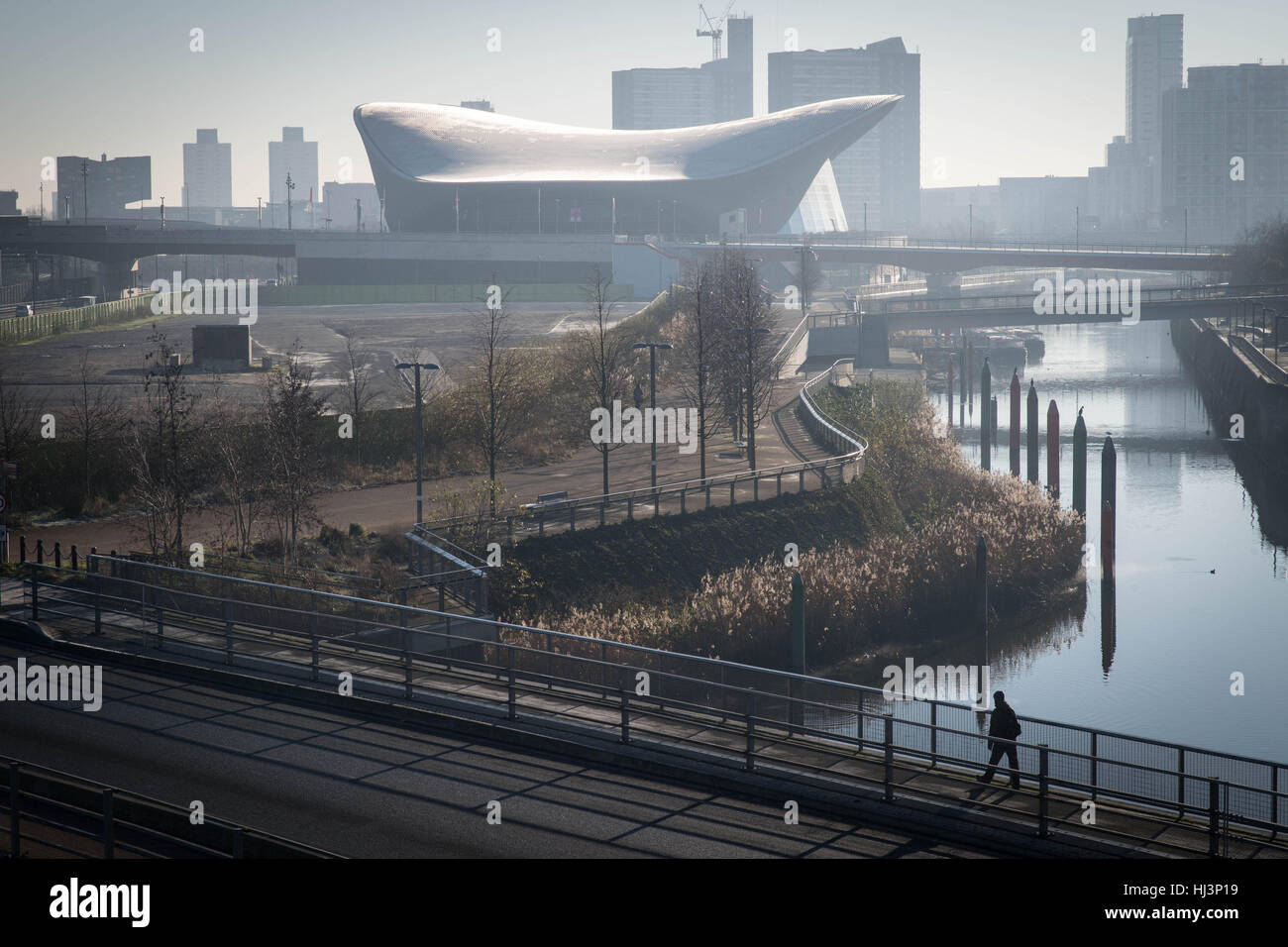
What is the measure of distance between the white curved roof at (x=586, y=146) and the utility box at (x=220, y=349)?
6395cm

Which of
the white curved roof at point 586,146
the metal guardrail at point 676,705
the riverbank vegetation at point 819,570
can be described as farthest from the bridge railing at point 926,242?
the metal guardrail at point 676,705

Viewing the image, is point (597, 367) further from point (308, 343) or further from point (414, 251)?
point (414, 251)

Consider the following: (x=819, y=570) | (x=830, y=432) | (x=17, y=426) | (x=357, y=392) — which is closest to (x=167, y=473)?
(x=17, y=426)

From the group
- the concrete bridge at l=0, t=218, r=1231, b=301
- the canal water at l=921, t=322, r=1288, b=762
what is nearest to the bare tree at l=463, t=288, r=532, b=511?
the canal water at l=921, t=322, r=1288, b=762

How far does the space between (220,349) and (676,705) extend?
120 ft

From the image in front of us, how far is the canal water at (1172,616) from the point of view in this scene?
23.5 m

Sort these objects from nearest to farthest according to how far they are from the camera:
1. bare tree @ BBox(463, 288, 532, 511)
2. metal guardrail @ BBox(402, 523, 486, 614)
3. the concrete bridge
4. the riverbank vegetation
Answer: metal guardrail @ BBox(402, 523, 486, 614)
the riverbank vegetation
bare tree @ BBox(463, 288, 532, 511)
the concrete bridge

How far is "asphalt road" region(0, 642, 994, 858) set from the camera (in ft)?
36.0

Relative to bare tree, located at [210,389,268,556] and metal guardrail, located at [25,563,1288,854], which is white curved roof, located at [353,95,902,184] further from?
metal guardrail, located at [25,563,1288,854]

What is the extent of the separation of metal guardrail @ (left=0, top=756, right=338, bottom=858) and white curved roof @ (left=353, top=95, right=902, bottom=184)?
330ft

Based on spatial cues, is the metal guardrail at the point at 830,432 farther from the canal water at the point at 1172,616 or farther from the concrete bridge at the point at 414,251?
the concrete bridge at the point at 414,251

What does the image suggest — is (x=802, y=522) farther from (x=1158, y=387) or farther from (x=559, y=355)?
(x=1158, y=387)

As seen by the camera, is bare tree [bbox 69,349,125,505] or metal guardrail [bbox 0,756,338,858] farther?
bare tree [bbox 69,349,125,505]

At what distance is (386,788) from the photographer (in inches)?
479
